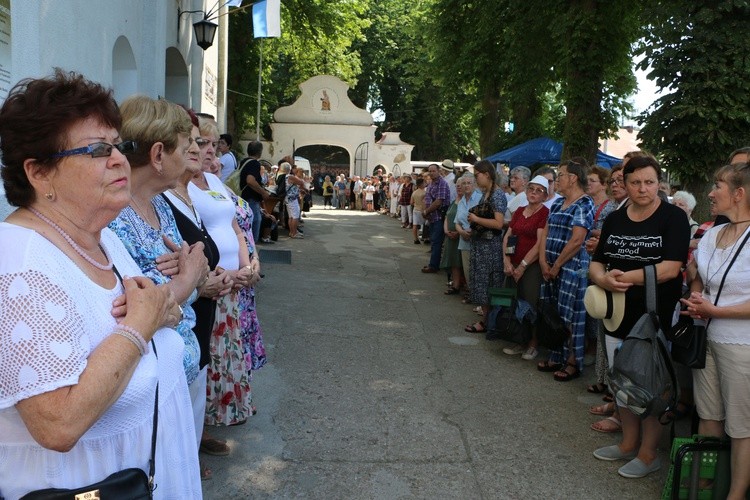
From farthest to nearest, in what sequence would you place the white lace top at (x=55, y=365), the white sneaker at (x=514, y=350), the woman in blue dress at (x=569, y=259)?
the white sneaker at (x=514, y=350), the woman in blue dress at (x=569, y=259), the white lace top at (x=55, y=365)

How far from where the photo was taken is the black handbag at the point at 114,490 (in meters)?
1.57

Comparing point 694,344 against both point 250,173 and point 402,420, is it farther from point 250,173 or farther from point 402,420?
point 250,173

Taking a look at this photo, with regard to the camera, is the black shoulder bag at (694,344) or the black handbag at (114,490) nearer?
the black handbag at (114,490)

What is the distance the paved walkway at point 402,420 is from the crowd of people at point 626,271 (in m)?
0.28

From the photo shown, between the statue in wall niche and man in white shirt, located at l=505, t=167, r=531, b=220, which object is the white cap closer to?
man in white shirt, located at l=505, t=167, r=531, b=220

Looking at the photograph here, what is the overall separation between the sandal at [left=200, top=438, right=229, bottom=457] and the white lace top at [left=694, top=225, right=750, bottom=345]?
115 inches

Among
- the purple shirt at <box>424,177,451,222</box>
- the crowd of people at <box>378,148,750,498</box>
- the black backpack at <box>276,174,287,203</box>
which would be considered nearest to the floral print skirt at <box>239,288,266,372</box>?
the crowd of people at <box>378,148,750,498</box>

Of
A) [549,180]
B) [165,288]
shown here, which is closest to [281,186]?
[549,180]

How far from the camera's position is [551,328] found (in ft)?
19.2

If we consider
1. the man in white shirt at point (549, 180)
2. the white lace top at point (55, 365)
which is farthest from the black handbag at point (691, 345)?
the man in white shirt at point (549, 180)

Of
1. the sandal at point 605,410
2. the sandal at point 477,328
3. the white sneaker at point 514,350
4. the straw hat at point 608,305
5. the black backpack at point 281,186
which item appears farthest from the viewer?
the black backpack at point 281,186

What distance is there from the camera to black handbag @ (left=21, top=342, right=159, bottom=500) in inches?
61.8

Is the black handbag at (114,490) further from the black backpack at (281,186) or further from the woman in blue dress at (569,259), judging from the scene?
the black backpack at (281,186)

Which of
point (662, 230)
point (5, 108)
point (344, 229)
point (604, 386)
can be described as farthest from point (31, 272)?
point (344, 229)
